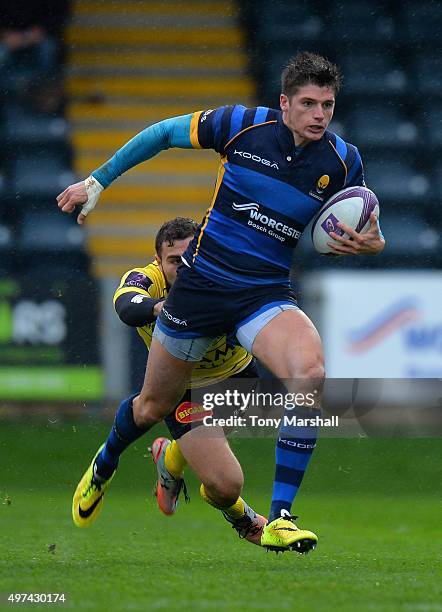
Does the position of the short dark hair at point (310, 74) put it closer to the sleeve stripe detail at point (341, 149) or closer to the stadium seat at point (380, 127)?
the sleeve stripe detail at point (341, 149)

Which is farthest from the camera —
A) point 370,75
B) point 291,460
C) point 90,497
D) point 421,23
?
point 421,23

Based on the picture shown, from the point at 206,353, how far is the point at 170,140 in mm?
1192

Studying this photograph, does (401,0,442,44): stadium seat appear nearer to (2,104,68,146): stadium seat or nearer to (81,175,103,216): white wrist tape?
(2,104,68,146): stadium seat

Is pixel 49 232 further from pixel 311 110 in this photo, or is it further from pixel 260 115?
pixel 311 110

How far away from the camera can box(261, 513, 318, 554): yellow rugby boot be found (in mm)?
4844

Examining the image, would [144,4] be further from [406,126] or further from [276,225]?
[276,225]

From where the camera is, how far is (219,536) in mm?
7305

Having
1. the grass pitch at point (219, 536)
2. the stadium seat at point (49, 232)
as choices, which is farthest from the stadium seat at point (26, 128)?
the grass pitch at point (219, 536)

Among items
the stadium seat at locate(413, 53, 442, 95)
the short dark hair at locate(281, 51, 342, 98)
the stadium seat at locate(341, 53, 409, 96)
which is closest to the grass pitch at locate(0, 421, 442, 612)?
the short dark hair at locate(281, 51, 342, 98)

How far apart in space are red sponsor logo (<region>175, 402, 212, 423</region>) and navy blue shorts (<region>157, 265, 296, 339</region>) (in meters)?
0.82

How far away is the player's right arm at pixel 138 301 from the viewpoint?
5961 millimetres

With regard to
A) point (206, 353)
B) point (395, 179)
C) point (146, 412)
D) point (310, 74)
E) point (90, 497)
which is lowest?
point (90, 497)

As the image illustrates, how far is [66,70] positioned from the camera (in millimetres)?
14859

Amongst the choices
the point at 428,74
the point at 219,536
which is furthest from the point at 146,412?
the point at 428,74
